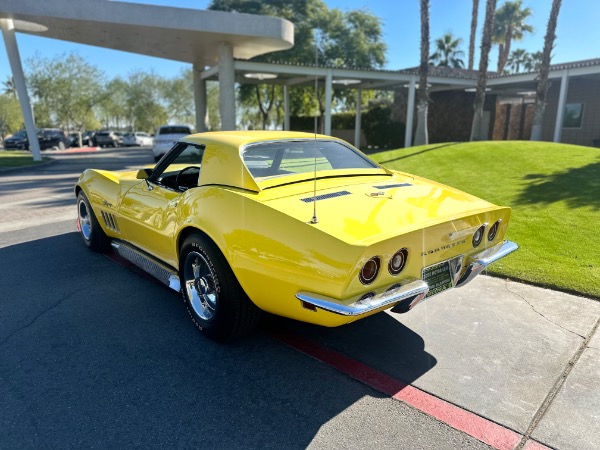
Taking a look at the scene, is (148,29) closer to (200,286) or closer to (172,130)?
(172,130)

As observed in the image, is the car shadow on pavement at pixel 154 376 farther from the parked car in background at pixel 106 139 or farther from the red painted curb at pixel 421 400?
the parked car in background at pixel 106 139

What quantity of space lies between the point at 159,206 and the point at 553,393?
327 centimetres

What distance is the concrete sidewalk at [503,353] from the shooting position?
2430 mm

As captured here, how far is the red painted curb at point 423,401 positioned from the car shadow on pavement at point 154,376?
0.09m

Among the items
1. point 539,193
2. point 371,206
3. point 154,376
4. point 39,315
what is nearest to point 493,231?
point 371,206

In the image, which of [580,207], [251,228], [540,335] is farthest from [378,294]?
[580,207]

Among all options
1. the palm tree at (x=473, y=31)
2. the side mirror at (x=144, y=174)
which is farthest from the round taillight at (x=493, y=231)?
the palm tree at (x=473, y=31)

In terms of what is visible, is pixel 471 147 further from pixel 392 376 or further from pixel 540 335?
pixel 392 376

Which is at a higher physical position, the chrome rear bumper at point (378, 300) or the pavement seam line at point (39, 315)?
the chrome rear bumper at point (378, 300)

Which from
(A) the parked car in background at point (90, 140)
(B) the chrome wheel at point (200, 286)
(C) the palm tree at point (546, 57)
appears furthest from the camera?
(A) the parked car in background at point (90, 140)

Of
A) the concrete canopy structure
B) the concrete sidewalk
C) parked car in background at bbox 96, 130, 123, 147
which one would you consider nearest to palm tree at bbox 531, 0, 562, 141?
the concrete canopy structure

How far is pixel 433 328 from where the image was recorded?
11.3 ft

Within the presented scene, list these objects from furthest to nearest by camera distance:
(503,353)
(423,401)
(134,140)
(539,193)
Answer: (134,140)
(539,193)
(503,353)
(423,401)

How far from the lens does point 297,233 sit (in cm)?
250
